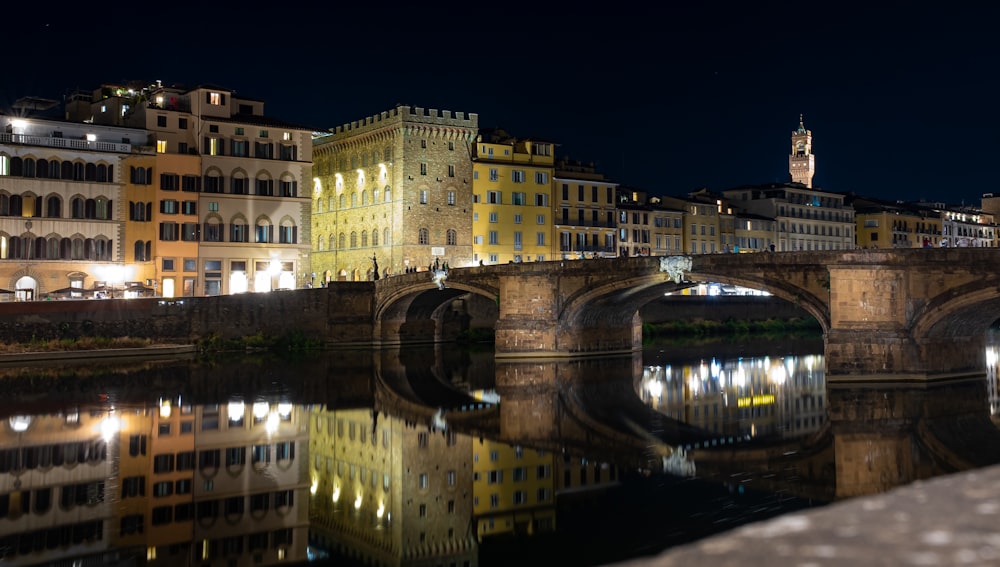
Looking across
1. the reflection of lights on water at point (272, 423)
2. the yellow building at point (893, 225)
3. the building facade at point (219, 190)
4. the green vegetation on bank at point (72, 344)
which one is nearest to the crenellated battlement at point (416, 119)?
the building facade at point (219, 190)

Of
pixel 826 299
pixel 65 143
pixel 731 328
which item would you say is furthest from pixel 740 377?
pixel 65 143

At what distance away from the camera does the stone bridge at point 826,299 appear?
1358 inches

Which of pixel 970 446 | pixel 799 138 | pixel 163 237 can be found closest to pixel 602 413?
pixel 970 446

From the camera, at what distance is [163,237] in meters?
61.3

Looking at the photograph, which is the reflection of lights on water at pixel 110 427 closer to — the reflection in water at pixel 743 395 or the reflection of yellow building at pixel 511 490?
the reflection of yellow building at pixel 511 490

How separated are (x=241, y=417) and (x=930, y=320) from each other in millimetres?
22426

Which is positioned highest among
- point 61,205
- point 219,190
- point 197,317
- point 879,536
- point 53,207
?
point 219,190

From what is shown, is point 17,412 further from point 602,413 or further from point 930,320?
point 930,320

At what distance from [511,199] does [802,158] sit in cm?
7494

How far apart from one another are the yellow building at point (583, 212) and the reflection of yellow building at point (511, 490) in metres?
54.1

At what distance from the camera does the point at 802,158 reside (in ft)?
459

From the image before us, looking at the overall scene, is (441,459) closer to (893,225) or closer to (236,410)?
(236,410)

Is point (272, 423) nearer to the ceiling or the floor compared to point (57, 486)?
nearer to the ceiling

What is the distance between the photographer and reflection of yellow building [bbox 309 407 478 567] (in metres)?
16.8
